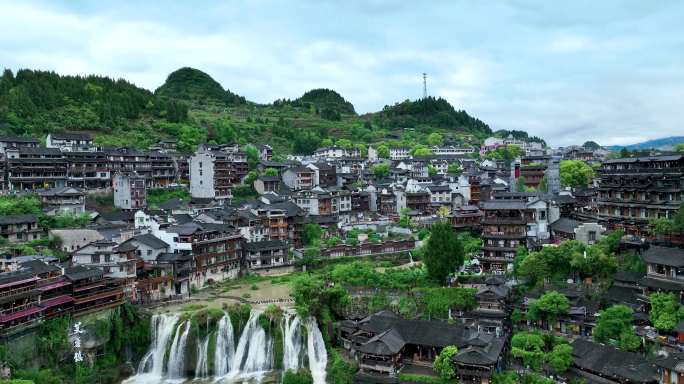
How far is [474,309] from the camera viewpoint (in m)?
43.8

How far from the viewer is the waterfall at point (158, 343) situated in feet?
141

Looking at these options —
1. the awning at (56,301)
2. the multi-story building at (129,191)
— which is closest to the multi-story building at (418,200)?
the multi-story building at (129,191)

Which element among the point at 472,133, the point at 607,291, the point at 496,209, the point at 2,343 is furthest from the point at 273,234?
the point at 472,133

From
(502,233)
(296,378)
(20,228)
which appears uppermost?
(20,228)

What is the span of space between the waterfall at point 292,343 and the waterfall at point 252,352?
1250mm

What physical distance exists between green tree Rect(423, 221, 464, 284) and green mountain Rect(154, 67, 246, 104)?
4846 inches

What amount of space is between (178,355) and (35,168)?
40793 mm

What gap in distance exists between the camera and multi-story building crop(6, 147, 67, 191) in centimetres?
6744

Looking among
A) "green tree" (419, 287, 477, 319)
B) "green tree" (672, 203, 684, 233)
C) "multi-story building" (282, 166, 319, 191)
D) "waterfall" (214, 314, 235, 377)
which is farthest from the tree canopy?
"multi-story building" (282, 166, 319, 191)

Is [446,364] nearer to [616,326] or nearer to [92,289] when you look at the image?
[616,326]

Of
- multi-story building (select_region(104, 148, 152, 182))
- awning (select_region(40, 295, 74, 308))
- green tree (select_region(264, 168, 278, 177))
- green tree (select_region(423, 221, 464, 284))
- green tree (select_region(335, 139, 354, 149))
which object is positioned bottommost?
awning (select_region(40, 295, 74, 308))

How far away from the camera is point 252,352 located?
43.5m

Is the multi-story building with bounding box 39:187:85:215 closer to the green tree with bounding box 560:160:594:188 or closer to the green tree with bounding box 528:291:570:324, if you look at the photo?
the green tree with bounding box 528:291:570:324

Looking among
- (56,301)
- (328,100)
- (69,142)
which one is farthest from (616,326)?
(328,100)
